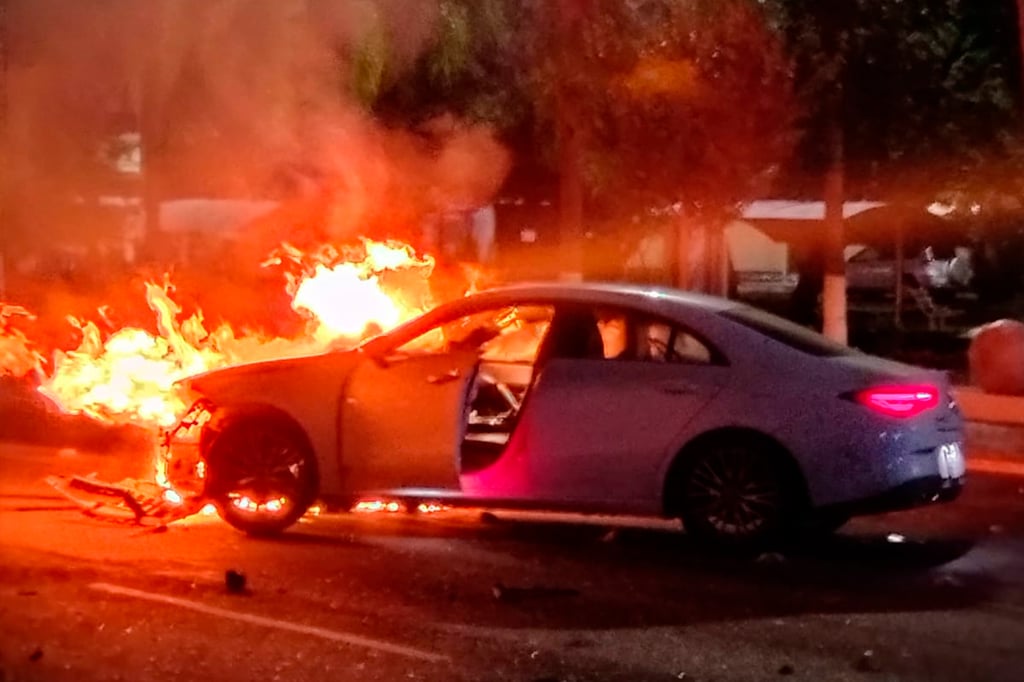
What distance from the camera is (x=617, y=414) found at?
9.25 meters

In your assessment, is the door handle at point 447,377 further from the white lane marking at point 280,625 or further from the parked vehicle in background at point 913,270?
the parked vehicle in background at point 913,270

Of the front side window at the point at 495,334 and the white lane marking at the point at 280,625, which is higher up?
the front side window at the point at 495,334

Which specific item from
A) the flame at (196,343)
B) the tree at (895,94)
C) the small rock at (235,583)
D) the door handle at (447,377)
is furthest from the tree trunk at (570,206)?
the small rock at (235,583)

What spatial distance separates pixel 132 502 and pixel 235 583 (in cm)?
214

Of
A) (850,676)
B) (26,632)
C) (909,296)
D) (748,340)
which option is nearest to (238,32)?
(748,340)

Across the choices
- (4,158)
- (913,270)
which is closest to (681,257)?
(913,270)

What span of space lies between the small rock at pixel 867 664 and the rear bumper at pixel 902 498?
192 cm

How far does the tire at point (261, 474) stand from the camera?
9.69 meters

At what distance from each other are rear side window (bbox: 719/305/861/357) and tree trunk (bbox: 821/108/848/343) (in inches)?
479

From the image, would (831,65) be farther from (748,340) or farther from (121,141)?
(748,340)

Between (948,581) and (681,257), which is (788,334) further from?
(681,257)

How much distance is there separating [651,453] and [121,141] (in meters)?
11.9

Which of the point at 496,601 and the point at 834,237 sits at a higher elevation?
the point at 834,237

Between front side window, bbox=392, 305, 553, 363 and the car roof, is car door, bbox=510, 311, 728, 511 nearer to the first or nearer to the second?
the car roof
